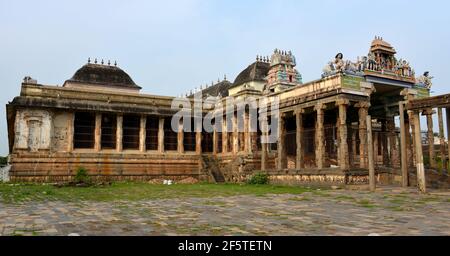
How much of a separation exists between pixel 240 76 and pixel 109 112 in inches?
538

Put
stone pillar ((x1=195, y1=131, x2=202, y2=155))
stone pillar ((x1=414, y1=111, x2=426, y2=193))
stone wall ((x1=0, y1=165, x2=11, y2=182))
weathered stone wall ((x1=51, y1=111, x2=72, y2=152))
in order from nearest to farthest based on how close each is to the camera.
A: stone pillar ((x1=414, y1=111, x2=426, y2=193)) < stone wall ((x1=0, y1=165, x2=11, y2=182)) < weathered stone wall ((x1=51, y1=111, x2=72, y2=152)) < stone pillar ((x1=195, y1=131, x2=202, y2=155))

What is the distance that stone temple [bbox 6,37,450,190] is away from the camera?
72.5ft

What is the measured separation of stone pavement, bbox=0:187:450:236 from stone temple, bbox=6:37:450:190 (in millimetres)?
9713

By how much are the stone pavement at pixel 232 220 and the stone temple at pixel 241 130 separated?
971 cm

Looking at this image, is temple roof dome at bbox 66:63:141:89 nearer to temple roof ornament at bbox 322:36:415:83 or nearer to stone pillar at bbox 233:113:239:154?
stone pillar at bbox 233:113:239:154

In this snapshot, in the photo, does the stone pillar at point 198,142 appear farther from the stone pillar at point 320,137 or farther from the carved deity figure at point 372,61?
the carved deity figure at point 372,61

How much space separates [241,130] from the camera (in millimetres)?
29844

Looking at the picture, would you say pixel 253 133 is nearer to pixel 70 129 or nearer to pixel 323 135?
pixel 323 135

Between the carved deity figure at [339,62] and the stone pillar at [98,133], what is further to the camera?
the stone pillar at [98,133]

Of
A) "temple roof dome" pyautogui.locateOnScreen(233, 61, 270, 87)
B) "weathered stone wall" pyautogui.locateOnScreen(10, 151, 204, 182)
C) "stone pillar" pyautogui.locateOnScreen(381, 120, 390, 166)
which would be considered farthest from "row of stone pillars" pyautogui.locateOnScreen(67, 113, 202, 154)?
"stone pillar" pyautogui.locateOnScreen(381, 120, 390, 166)

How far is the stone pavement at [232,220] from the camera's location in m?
7.35

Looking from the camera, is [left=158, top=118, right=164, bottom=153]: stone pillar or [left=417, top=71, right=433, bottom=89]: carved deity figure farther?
[left=158, top=118, right=164, bottom=153]: stone pillar

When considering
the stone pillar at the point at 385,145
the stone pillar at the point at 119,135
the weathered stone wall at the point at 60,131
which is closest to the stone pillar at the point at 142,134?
the stone pillar at the point at 119,135
